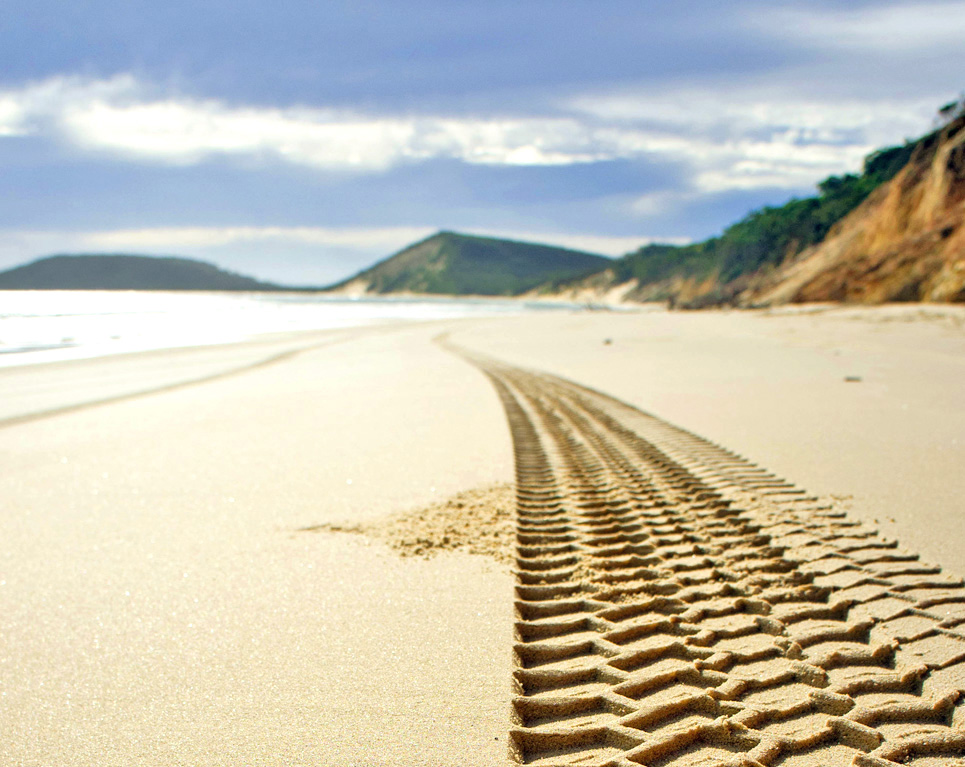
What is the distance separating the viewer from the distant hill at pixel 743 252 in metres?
40.9

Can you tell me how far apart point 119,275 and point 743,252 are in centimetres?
12412

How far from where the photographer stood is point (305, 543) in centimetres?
321

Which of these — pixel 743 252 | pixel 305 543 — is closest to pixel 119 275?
pixel 743 252

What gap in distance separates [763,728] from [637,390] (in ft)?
21.3

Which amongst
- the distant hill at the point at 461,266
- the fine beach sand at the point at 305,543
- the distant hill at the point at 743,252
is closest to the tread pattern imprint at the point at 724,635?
the fine beach sand at the point at 305,543

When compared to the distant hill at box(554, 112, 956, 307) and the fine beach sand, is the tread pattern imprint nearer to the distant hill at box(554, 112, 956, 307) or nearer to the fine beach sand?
the fine beach sand

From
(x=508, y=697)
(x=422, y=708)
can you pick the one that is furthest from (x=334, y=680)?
(x=508, y=697)

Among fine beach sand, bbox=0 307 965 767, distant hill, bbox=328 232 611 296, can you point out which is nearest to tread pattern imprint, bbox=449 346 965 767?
fine beach sand, bbox=0 307 965 767

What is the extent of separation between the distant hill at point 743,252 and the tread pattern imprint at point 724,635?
24126 millimetres

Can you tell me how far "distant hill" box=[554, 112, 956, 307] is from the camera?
40.9 meters

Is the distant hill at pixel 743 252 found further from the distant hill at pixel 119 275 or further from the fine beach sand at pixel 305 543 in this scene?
the distant hill at pixel 119 275

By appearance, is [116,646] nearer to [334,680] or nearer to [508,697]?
[334,680]

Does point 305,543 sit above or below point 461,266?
below

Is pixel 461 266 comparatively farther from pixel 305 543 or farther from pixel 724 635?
pixel 724 635
